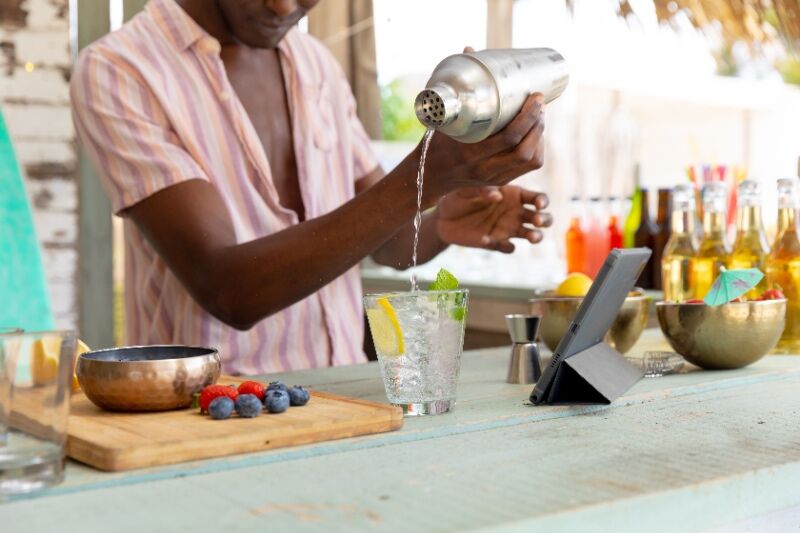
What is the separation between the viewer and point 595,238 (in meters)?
3.10

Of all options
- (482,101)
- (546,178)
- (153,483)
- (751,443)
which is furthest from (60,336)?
(546,178)

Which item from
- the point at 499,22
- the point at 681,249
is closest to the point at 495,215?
the point at 681,249

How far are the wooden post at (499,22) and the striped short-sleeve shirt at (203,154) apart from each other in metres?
2.03

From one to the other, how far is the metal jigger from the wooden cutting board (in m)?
0.32

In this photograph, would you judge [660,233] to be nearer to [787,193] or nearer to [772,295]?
[787,193]

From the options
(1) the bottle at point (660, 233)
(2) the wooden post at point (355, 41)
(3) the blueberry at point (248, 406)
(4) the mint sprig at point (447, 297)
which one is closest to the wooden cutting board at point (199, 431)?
(3) the blueberry at point (248, 406)

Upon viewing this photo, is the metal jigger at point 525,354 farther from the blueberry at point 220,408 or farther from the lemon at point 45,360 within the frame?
the lemon at point 45,360

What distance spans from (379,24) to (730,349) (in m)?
2.58

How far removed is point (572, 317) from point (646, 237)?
160cm

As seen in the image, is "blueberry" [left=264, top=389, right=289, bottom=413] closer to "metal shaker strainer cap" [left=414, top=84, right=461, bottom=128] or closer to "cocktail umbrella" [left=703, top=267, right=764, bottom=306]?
"metal shaker strainer cap" [left=414, top=84, right=461, bottom=128]

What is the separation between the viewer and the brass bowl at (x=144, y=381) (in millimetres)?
1032

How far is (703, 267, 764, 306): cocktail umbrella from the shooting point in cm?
139

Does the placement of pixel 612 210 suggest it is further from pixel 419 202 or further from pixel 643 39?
pixel 419 202

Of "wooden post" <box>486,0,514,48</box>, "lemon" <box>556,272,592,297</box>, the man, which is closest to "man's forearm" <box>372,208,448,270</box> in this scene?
the man
